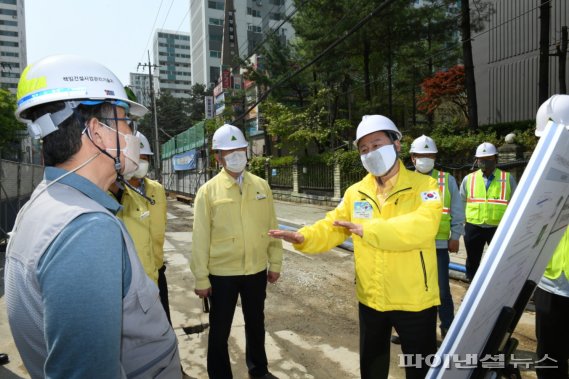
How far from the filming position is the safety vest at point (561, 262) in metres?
2.23

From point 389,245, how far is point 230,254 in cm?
140

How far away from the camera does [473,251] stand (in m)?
4.90

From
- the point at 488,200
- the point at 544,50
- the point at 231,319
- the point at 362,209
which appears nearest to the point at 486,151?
the point at 488,200

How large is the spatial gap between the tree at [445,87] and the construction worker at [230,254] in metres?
22.3

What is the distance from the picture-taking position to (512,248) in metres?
1.17

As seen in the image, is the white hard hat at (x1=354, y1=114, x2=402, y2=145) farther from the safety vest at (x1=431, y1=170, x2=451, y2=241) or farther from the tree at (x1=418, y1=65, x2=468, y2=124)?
the tree at (x1=418, y1=65, x2=468, y2=124)

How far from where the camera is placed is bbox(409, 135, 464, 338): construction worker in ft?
13.0

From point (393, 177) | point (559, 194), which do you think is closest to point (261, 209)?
point (393, 177)

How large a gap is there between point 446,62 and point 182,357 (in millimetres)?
25194

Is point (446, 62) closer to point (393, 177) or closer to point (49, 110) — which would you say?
point (393, 177)

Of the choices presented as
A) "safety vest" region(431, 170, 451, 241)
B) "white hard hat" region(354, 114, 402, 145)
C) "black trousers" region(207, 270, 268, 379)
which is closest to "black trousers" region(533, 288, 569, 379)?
"white hard hat" region(354, 114, 402, 145)

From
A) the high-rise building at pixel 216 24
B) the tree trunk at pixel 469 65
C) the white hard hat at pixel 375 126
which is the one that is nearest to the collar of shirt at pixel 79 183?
the white hard hat at pixel 375 126

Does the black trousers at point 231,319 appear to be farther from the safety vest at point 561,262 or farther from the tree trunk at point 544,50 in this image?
the tree trunk at point 544,50

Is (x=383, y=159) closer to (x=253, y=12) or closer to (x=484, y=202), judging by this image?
(x=484, y=202)
